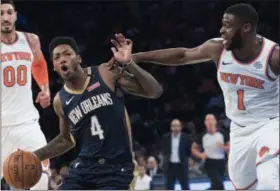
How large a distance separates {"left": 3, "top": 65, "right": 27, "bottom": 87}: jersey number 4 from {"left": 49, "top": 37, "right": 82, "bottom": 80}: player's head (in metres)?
1.84

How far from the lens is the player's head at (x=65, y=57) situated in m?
5.84

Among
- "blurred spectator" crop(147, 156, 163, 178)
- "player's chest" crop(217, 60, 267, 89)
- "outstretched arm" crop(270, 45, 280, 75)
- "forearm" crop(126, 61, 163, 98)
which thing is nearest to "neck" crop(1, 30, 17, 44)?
"player's chest" crop(217, 60, 267, 89)

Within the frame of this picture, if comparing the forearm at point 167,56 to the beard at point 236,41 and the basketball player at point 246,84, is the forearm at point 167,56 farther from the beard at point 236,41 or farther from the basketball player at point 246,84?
the beard at point 236,41

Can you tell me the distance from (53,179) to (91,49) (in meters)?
4.76

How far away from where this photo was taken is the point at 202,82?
17.6 metres

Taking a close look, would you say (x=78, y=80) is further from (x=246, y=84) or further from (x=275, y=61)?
(x=275, y=61)

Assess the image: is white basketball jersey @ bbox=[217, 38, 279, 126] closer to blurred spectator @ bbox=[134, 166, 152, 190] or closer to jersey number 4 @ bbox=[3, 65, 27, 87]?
jersey number 4 @ bbox=[3, 65, 27, 87]

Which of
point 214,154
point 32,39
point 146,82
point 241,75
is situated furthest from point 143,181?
point 146,82

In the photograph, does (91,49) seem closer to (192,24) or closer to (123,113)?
(192,24)

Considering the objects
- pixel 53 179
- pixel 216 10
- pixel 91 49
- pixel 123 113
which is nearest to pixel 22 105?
pixel 123 113

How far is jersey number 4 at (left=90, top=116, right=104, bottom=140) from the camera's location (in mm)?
5730

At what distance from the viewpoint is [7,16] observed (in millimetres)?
7652

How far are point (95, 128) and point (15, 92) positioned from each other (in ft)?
7.29

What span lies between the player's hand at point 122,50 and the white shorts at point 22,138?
196cm
